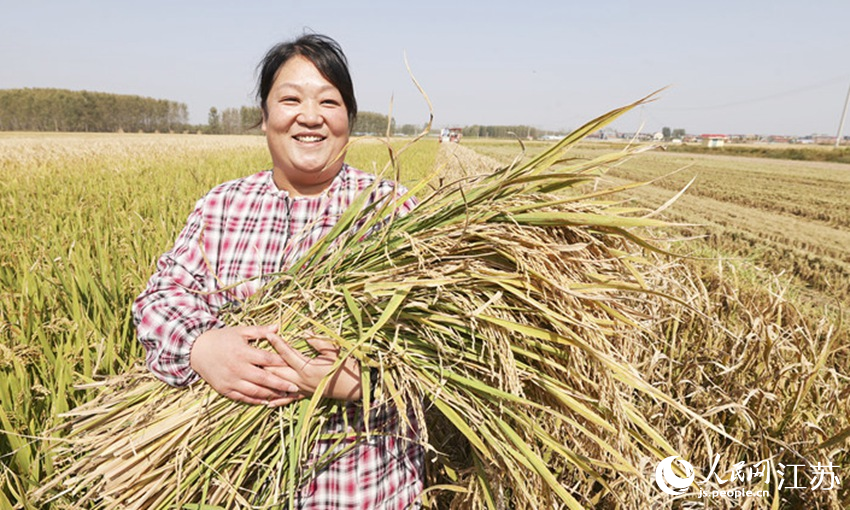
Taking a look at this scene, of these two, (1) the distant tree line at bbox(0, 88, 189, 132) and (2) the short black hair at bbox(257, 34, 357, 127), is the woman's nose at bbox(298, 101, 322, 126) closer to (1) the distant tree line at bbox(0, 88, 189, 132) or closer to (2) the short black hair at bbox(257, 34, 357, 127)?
(2) the short black hair at bbox(257, 34, 357, 127)

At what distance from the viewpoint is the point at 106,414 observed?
1.05 meters

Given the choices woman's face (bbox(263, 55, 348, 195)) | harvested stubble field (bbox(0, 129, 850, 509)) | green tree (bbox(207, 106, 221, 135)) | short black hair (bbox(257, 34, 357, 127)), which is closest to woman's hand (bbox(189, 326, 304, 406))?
harvested stubble field (bbox(0, 129, 850, 509))

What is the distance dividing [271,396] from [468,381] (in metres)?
0.44

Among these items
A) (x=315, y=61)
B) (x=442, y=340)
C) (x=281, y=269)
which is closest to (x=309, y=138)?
(x=315, y=61)

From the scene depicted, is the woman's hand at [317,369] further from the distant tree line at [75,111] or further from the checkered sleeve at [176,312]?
the distant tree line at [75,111]

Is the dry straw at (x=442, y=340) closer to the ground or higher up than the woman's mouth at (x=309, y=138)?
closer to the ground

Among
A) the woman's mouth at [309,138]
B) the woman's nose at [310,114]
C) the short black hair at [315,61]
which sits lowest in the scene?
the woman's mouth at [309,138]

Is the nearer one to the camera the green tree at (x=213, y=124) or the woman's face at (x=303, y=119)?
the woman's face at (x=303, y=119)

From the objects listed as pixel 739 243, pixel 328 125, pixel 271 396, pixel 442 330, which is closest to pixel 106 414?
pixel 271 396

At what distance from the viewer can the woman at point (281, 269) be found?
1.00 metres

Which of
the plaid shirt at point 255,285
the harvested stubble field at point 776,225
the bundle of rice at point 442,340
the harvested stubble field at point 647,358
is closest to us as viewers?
the bundle of rice at point 442,340

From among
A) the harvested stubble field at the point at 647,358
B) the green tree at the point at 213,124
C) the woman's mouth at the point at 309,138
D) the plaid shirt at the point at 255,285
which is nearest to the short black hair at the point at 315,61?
the woman's mouth at the point at 309,138

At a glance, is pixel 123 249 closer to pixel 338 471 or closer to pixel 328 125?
pixel 328 125

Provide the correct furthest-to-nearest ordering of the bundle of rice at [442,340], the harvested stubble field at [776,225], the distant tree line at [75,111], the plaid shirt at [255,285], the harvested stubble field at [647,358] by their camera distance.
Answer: the distant tree line at [75,111] < the harvested stubble field at [776,225] < the harvested stubble field at [647,358] < the plaid shirt at [255,285] < the bundle of rice at [442,340]
